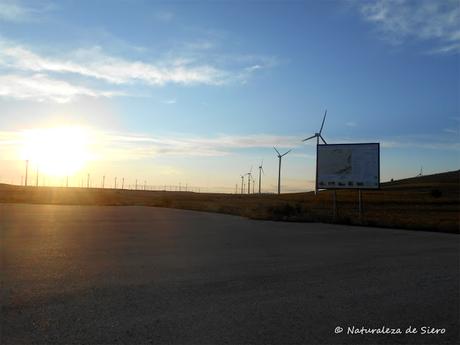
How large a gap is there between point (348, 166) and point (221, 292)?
24.1 metres

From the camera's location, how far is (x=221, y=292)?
30.0 feet

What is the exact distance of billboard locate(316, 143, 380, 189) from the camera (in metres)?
31.5

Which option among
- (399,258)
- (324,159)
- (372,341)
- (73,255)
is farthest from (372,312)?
(324,159)

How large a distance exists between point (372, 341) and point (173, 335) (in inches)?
95.0

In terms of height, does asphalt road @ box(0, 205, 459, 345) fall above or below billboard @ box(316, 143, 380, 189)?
below

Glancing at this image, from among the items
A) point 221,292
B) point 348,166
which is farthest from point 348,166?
point 221,292

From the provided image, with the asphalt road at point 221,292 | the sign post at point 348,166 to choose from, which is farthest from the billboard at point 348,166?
the asphalt road at point 221,292

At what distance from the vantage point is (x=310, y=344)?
636 centimetres

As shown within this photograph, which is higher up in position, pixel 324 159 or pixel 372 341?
pixel 324 159

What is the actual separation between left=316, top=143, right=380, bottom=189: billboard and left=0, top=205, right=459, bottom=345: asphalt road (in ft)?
47.9

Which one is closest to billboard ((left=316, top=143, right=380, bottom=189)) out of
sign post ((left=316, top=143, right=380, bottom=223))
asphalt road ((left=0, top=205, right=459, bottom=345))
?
sign post ((left=316, top=143, right=380, bottom=223))

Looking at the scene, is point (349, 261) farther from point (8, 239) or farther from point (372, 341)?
point (8, 239)

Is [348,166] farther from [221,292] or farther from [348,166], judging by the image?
[221,292]

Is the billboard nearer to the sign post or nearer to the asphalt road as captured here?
the sign post
